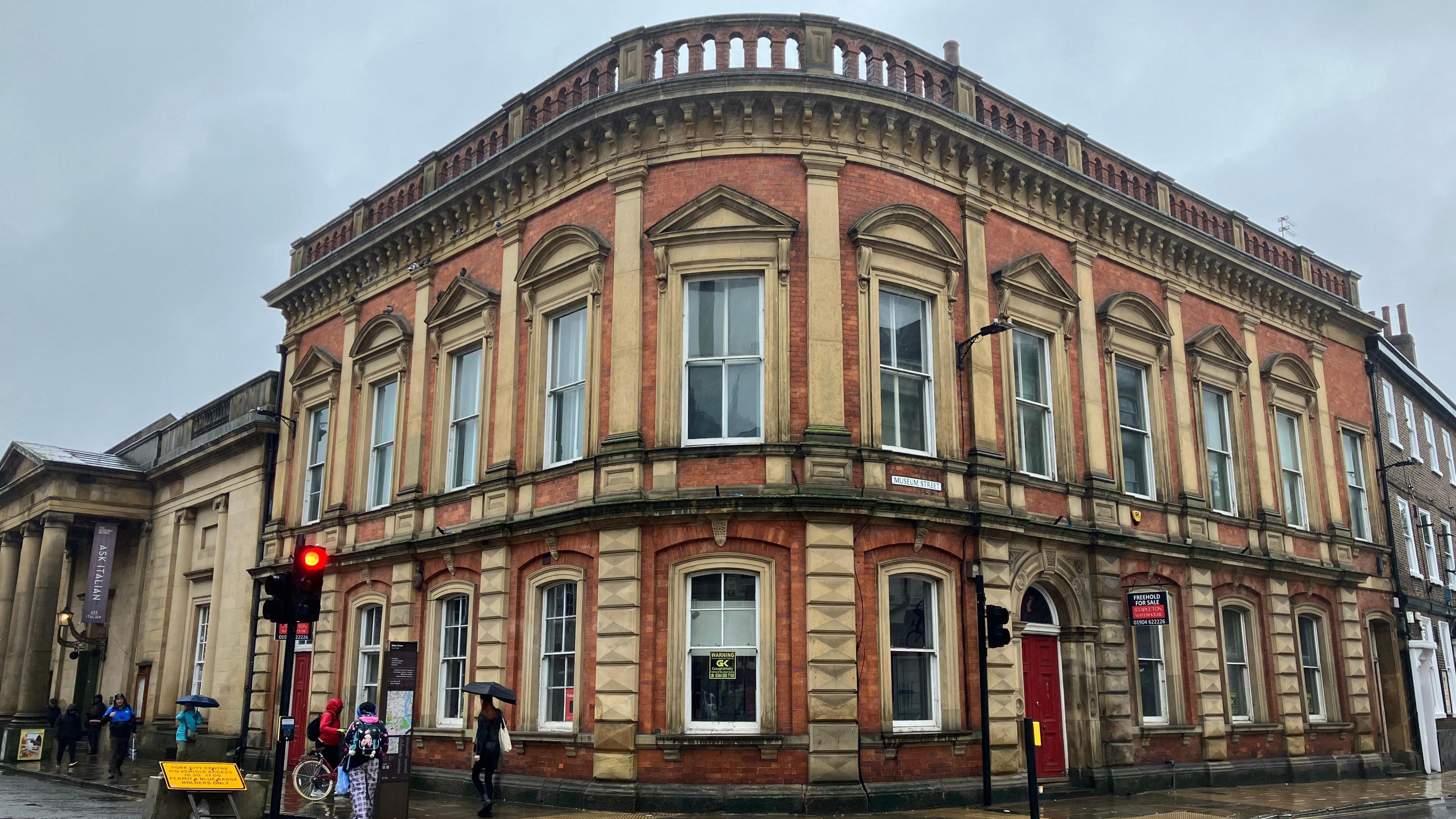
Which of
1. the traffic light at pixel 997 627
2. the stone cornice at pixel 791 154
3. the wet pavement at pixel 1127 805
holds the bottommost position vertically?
the wet pavement at pixel 1127 805

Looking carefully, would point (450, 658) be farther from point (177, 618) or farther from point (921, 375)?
point (177, 618)

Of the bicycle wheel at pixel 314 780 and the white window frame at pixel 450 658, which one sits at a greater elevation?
the white window frame at pixel 450 658

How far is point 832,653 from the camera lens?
51.8 feet

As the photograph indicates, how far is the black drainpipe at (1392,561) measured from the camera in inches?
1030

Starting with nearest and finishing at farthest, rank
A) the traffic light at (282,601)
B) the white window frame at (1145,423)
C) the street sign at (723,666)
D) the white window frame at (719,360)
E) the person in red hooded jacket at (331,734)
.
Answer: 1. the traffic light at (282,601)
2. the street sign at (723,666)
3. the person in red hooded jacket at (331,734)
4. the white window frame at (719,360)
5. the white window frame at (1145,423)

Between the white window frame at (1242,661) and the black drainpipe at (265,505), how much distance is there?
66.6 feet

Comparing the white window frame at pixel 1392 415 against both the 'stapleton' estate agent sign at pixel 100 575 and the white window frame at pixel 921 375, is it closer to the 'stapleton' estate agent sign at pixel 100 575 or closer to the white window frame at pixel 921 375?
the white window frame at pixel 921 375

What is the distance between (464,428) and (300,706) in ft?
24.7

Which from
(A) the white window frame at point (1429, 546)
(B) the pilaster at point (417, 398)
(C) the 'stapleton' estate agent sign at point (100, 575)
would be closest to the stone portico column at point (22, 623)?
(C) the 'stapleton' estate agent sign at point (100, 575)

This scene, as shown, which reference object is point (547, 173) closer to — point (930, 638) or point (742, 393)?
point (742, 393)

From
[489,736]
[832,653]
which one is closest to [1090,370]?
[832,653]

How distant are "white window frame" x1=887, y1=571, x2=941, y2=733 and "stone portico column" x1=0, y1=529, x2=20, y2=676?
97.7 feet

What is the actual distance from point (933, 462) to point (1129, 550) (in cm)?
534

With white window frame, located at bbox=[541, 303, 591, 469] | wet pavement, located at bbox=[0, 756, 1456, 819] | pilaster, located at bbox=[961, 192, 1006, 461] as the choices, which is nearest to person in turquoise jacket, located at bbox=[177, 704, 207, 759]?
wet pavement, located at bbox=[0, 756, 1456, 819]
